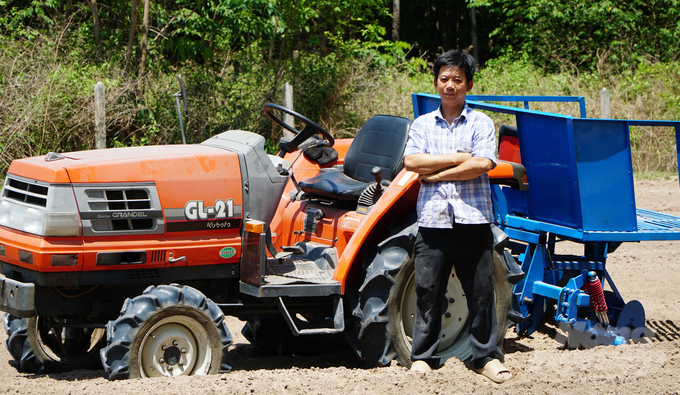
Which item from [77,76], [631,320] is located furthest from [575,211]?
[77,76]

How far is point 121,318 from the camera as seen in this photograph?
3.36m

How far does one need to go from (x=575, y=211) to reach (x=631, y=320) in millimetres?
891

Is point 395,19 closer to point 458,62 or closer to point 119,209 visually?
point 458,62

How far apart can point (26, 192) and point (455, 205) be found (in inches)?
81.9

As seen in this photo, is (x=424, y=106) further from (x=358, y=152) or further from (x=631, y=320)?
(x=631, y=320)

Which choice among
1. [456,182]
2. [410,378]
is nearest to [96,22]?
[456,182]

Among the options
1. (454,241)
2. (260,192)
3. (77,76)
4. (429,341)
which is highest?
(77,76)

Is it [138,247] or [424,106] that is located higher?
[424,106]

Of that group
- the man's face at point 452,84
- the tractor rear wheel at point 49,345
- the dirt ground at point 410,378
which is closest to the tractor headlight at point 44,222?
the tractor rear wheel at point 49,345

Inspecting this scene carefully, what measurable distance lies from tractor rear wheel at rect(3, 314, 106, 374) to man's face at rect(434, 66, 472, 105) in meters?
2.25

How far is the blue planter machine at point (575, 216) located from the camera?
447 cm

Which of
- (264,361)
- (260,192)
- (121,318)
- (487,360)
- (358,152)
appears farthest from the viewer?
(358,152)

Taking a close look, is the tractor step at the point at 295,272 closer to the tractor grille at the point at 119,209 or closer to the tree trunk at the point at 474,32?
the tractor grille at the point at 119,209

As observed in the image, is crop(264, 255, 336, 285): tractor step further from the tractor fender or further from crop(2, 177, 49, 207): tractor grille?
crop(2, 177, 49, 207): tractor grille
